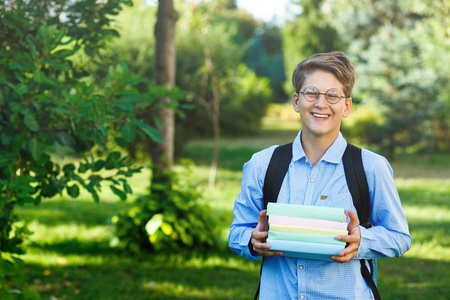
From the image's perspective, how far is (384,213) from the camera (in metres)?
1.90

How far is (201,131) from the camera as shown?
1950cm

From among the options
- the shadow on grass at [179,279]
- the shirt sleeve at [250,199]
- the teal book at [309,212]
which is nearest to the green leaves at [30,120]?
the shirt sleeve at [250,199]

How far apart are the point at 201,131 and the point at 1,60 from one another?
16.5m

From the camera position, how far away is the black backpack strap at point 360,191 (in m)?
1.90

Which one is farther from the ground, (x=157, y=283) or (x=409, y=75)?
(x=409, y=75)

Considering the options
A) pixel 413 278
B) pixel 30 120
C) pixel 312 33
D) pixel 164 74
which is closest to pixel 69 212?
pixel 164 74

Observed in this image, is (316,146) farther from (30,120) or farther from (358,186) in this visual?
(30,120)

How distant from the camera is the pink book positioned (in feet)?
5.50

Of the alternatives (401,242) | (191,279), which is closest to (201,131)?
(191,279)

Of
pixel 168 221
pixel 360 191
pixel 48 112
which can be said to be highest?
pixel 48 112

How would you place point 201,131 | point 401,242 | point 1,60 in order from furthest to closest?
point 201,131 < point 1,60 < point 401,242

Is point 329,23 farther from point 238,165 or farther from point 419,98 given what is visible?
point 238,165

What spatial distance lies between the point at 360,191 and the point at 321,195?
15 centimetres

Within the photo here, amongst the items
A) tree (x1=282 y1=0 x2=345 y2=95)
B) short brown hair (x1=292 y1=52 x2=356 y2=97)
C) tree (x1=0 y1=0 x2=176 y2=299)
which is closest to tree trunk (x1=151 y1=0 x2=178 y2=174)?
tree (x1=0 y1=0 x2=176 y2=299)
